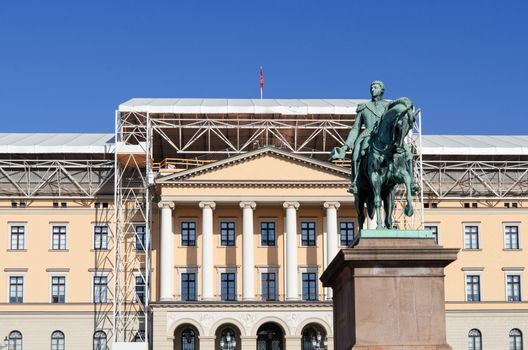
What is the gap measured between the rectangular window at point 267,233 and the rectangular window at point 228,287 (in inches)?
105

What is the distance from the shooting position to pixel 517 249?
66.5 m

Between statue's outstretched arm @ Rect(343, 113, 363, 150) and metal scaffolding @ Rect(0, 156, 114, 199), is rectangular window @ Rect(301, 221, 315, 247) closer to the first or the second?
metal scaffolding @ Rect(0, 156, 114, 199)

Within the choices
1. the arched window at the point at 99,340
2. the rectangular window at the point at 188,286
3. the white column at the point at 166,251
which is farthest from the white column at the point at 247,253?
the arched window at the point at 99,340

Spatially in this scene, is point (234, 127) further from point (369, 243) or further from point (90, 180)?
point (369, 243)

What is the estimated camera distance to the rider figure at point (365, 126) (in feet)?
60.0

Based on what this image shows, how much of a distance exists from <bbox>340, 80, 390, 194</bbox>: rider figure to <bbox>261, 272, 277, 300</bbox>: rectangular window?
4452 centimetres

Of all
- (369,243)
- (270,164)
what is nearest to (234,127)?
(270,164)

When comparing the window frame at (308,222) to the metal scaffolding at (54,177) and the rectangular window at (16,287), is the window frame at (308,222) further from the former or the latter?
the rectangular window at (16,287)

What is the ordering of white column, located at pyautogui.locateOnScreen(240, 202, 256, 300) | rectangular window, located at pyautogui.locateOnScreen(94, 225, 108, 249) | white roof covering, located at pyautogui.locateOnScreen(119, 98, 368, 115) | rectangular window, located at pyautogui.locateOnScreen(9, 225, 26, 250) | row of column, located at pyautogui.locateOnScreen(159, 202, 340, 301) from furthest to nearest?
rectangular window, located at pyautogui.locateOnScreen(94, 225, 108, 249)
rectangular window, located at pyautogui.locateOnScreen(9, 225, 26, 250)
white roof covering, located at pyautogui.locateOnScreen(119, 98, 368, 115)
white column, located at pyautogui.locateOnScreen(240, 202, 256, 300)
row of column, located at pyautogui.locateOnScreen(159, 202, 340, 301)

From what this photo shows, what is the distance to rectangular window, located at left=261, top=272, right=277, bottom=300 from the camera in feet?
207

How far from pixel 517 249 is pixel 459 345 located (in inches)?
264

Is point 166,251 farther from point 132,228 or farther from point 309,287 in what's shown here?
point 309,287

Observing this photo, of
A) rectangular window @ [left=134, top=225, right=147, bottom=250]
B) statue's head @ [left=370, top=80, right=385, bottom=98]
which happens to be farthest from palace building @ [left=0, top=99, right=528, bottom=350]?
statue's head @ [left=370, top=80, right=385, bottom=98]

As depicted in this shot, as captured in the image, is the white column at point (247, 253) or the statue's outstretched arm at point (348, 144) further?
the white column at point (247, 253)
